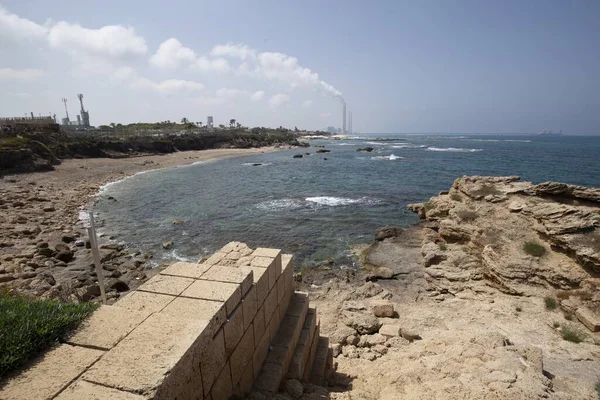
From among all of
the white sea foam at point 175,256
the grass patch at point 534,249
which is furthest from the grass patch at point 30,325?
the grass patch at point 534,249

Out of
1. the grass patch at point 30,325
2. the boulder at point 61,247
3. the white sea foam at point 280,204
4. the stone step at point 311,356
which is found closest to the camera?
the grass patch at point 30,325

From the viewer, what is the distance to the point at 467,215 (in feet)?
52.7

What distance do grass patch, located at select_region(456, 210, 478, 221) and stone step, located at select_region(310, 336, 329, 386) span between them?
11.4 m

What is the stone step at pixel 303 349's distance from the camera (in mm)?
5836

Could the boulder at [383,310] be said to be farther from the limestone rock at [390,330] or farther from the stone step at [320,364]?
the stone step at [320,364]

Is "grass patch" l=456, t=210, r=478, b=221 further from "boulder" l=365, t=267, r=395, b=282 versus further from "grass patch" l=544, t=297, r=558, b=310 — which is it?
"grass patch" l=544, t=297, r=558, b=310

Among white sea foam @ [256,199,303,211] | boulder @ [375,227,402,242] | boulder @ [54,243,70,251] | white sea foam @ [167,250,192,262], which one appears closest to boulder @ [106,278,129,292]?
white sea foam @ [167,250,192,262]

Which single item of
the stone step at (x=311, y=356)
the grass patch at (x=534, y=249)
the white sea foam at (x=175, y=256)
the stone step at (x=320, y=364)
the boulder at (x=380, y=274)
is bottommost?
the boulder at (x=380, y=274)

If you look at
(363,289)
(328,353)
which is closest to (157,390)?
(328,353)

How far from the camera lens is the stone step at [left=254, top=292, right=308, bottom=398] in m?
5.21

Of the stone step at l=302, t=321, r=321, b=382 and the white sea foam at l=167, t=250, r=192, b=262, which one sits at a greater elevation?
the stone step at l=302, t=321, r=321, b=382

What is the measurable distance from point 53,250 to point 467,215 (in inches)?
808

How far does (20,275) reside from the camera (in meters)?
12.3

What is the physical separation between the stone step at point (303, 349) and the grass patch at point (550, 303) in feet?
26.2
